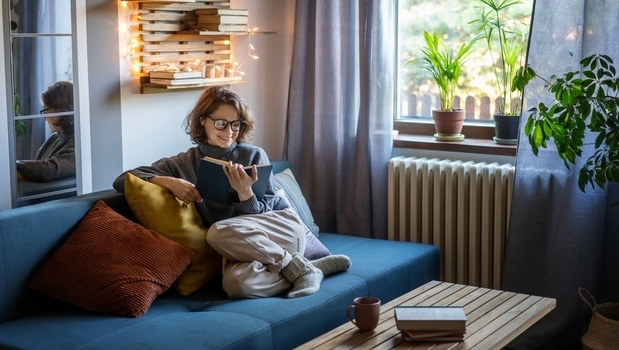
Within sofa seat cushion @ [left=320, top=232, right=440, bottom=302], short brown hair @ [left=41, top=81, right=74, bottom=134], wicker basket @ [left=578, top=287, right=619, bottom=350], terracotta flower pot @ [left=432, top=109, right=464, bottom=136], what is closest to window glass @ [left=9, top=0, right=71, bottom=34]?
short brown hair @ [left=41, top=81, right=74, bottom=134]

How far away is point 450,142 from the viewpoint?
4.21m

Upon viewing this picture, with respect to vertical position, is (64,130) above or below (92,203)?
above

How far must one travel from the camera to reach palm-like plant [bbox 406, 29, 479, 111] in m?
→ 4.20

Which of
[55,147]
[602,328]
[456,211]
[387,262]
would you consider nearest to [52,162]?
[55,147]

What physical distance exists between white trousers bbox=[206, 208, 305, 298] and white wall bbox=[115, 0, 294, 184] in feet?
2.44

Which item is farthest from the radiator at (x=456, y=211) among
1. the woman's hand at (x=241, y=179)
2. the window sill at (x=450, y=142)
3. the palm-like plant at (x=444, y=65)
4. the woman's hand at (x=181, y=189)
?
the woman's hand at (x=181, y=189)

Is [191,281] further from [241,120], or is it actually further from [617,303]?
[617,303]

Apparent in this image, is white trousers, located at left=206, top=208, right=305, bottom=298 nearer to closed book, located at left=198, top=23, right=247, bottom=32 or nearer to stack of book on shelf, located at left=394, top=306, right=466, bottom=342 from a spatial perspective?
stack of book on shelf, located at left=394, top=306, right=466, bottom=342

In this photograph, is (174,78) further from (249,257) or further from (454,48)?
(454,48)

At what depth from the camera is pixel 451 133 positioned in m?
4.24

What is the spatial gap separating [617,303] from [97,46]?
2366 mm

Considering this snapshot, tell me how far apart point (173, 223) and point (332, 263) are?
66 centimetres

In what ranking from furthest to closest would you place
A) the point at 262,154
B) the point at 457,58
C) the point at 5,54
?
the point at 457,58 < the point at 262,154 < the point at 5,54

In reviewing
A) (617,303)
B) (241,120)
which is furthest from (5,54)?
(617,303)
